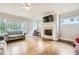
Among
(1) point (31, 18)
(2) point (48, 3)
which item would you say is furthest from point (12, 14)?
(2) point (48, 3)

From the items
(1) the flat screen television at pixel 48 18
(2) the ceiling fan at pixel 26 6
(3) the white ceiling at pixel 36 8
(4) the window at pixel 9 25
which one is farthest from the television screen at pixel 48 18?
(4) the window at pixel 9 25

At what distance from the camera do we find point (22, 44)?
211 cm

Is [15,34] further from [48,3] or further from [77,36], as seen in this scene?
[77,36]

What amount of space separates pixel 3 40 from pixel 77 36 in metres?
1.36

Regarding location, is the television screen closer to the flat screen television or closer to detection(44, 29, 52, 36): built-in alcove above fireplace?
the flat screen television

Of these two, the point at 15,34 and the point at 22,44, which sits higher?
the point at 15,34

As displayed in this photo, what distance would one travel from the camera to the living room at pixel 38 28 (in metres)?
2.03

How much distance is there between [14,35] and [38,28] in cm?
49

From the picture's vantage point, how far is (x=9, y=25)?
2074 mm

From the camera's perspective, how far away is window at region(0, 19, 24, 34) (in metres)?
2.04

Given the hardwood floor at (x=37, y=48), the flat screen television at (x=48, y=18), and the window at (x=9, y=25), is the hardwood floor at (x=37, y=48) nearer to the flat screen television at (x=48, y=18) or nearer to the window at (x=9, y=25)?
the window at (x=9, y=25)

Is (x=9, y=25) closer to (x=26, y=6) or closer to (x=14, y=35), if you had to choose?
(x=14, y=35)

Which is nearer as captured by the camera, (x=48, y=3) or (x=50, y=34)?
(x=48, y=3)
